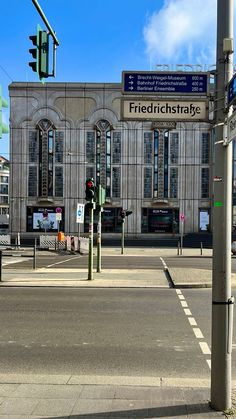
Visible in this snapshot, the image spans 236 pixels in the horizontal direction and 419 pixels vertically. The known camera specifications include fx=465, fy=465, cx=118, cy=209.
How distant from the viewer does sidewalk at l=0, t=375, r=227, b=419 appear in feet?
14.7

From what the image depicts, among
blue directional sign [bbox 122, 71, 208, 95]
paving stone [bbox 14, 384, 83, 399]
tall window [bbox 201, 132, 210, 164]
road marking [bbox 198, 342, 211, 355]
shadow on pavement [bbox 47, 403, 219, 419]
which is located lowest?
road marking [bbox 198, 342, 211, 355]

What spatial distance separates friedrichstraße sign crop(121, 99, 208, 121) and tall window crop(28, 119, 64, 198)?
48.5 m

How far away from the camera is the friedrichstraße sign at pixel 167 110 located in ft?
17.5

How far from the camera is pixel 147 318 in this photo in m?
9.70

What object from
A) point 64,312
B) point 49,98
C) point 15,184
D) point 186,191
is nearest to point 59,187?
point 15,184

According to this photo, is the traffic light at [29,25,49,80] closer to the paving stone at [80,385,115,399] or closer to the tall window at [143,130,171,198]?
the paving stone at [80,385,115,399]

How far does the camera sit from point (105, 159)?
53.5 m

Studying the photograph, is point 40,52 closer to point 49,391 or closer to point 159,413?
point 49,391

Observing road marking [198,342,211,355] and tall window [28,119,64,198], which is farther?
tall window [28,119,64,198]

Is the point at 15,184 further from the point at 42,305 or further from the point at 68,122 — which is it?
the point at 42,305

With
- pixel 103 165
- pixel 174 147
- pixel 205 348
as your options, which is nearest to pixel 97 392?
pixel 205 348

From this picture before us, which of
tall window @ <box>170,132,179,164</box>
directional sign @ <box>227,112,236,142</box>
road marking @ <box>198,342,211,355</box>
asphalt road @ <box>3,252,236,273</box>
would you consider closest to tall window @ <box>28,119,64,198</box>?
tall window @ <box>170,132,179,164</box>

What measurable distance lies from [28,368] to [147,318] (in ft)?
12.6

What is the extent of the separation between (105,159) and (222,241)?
1945 inches
